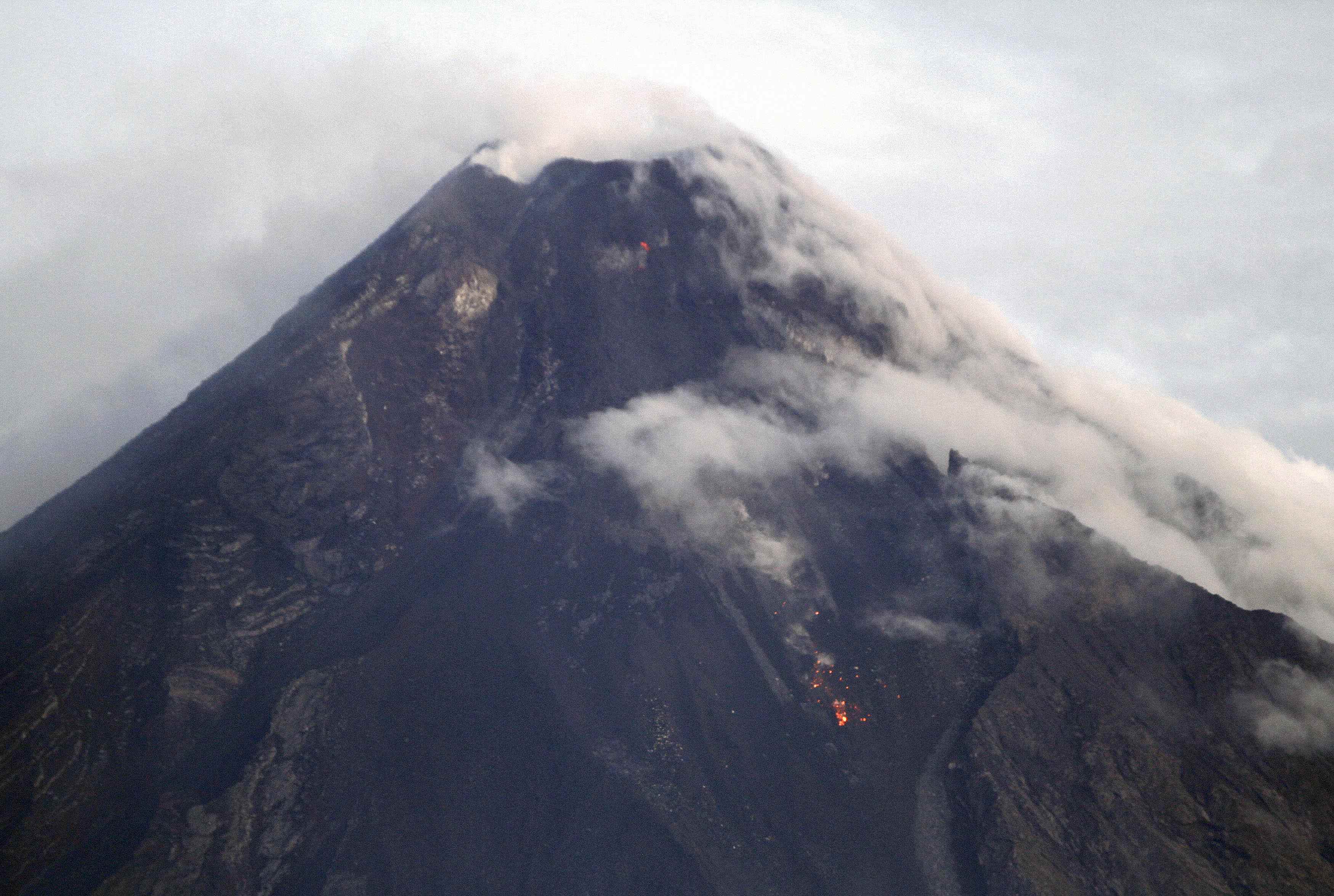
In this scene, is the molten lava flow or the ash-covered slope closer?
the ash-covered slope

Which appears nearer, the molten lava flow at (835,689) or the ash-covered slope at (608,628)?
the ash-covered slope at (608,628)

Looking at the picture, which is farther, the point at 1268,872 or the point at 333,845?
the point at 333,845

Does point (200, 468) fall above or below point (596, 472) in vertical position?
above

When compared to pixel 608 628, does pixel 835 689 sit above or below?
below

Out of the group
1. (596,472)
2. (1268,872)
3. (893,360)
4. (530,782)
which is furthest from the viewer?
(893,360)

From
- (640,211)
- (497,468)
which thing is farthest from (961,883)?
(640,211)

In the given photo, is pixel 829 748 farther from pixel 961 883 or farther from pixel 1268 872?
pixel 1268 872

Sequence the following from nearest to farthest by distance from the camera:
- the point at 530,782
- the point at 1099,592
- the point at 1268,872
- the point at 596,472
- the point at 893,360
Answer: the point at 1268,872 < the point at 530,782 < the point at 1099,592 < the point at 596,472 < the point at 893,360

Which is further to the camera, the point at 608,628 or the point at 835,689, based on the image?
the point at 608,628
